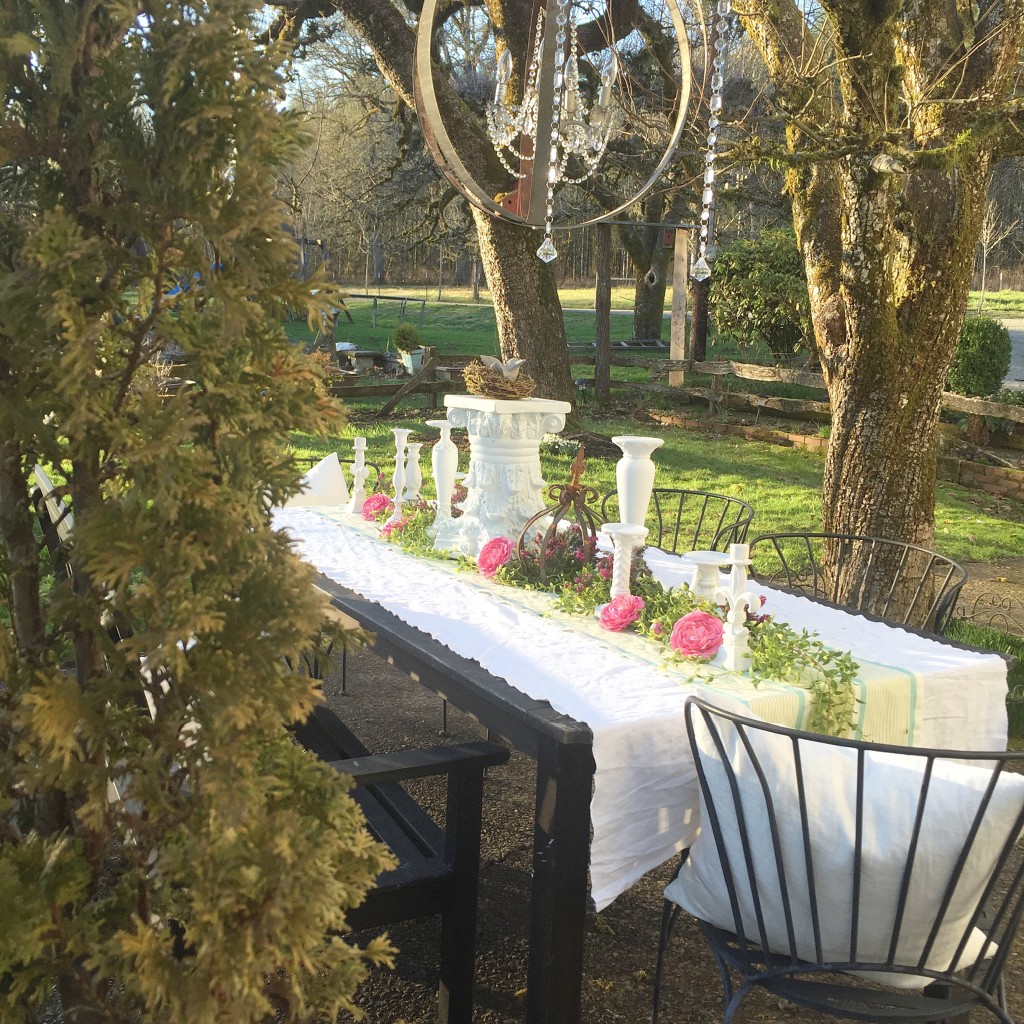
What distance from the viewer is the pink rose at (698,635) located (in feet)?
8.54

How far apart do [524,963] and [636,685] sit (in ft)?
3.02

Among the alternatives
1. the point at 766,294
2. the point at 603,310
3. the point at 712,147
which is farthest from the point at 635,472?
the point at 766,294

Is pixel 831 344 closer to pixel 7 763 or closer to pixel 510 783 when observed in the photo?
pixel 510 783

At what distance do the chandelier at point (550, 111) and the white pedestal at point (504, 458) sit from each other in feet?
1.65

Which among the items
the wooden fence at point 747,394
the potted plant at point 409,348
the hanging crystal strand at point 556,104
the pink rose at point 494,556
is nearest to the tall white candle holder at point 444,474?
the pink rose at point 494,556

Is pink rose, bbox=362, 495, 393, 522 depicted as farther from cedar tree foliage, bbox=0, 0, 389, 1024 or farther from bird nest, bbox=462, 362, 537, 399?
cedar tree foliage, bbox=0, 0, 389, 1024

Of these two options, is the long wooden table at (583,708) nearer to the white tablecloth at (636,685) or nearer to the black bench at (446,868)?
the white tablecloth at (636,685)

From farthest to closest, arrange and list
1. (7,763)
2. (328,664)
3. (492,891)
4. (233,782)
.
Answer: (492,891)
(328,664)
(7,763)
(233,782)

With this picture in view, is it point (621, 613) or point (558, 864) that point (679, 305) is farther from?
point (558, 864)

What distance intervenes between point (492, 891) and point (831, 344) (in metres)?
3.03

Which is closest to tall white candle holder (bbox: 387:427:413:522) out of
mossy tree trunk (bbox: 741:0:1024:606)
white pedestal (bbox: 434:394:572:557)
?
white pedestal (bbox: 434:394:572:557)

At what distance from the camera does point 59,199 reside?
1348 mm

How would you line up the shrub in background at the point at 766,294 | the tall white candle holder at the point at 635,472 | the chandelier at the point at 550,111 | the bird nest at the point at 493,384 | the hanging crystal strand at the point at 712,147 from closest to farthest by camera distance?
the tall white candle holder at the point at 635,472
the hanging crystal strand at the point at 712,147
the bird nest at the point at 493,384
the chandelier at the point at 550,111
the shrub in background at the point at 766,294

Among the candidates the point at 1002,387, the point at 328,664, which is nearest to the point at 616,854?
the point at 328,664
